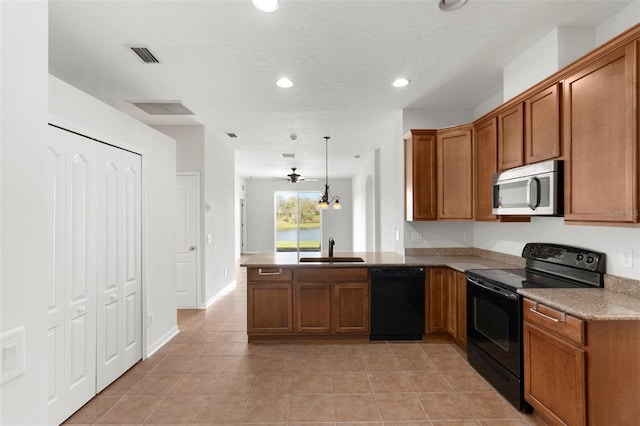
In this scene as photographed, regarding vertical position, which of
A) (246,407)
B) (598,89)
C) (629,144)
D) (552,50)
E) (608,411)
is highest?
(552,50)

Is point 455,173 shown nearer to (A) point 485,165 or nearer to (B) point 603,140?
(A) point 485,165

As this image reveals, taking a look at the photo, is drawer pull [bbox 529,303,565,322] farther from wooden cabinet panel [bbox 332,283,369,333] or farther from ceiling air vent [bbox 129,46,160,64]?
ceiling air vent [bbox 129,46,160,64]

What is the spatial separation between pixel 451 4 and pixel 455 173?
6.57 ft

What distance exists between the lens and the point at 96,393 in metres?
2.70

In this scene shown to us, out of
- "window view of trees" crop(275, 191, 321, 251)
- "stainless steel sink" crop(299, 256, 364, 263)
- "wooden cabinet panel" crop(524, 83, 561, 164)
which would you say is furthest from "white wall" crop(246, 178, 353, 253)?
"wooden cabinet panel" crop(524, 83, 561, 164)

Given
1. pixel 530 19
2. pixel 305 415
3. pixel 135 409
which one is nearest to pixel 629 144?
pixel 530 19

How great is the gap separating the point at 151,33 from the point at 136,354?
2.85 m

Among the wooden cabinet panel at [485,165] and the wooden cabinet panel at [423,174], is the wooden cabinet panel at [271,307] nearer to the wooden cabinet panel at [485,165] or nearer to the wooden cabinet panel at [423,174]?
the wooden cabinet panel at [423,174]

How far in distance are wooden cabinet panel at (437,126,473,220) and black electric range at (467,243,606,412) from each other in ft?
2.70

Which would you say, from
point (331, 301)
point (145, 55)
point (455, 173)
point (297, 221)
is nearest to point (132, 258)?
point (145, 55)

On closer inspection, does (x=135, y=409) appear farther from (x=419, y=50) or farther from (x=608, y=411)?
(x=419, y=50)

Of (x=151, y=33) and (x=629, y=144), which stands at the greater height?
(x=151, y=33)

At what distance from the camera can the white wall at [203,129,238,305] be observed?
528cm

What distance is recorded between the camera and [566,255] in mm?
2666
